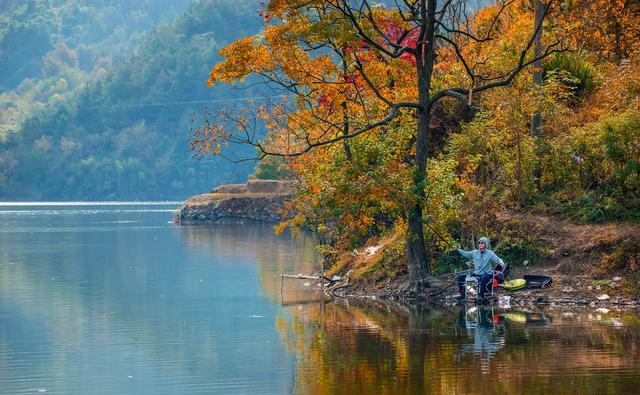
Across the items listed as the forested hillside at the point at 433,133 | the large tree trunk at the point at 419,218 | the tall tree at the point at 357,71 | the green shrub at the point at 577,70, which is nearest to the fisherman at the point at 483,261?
Result: the forested hillside at the point at 433,133

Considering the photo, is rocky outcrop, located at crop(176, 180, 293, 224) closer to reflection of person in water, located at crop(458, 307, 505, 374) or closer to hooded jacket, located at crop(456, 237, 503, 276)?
hooded jacket, located at crop(456, 237, 503, 276)

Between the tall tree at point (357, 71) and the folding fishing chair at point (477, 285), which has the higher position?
the tall tree at point (357, 71)

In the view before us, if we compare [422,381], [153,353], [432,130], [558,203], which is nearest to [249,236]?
[432,130]

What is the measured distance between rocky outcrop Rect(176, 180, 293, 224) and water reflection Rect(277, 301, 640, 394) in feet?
220

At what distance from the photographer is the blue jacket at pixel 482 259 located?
2690 centimetres

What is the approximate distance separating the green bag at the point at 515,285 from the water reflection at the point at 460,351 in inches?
50.0

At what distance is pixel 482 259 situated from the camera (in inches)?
1061

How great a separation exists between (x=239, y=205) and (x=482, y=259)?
7067 centimetres

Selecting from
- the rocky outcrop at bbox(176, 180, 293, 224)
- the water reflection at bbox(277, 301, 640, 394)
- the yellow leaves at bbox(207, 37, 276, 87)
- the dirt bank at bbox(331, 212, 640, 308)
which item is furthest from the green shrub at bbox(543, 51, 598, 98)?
the rocky outcrop at bbox(176, 180, 293, 224)

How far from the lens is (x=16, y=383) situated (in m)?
18.4

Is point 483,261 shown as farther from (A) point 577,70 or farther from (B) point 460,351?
(A) point 577,70

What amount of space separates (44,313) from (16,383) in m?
10.8

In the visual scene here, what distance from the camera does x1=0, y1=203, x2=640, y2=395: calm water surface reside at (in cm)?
1762

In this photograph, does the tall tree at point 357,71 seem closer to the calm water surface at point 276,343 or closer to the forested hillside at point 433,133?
the forested hillside at point 433,133
